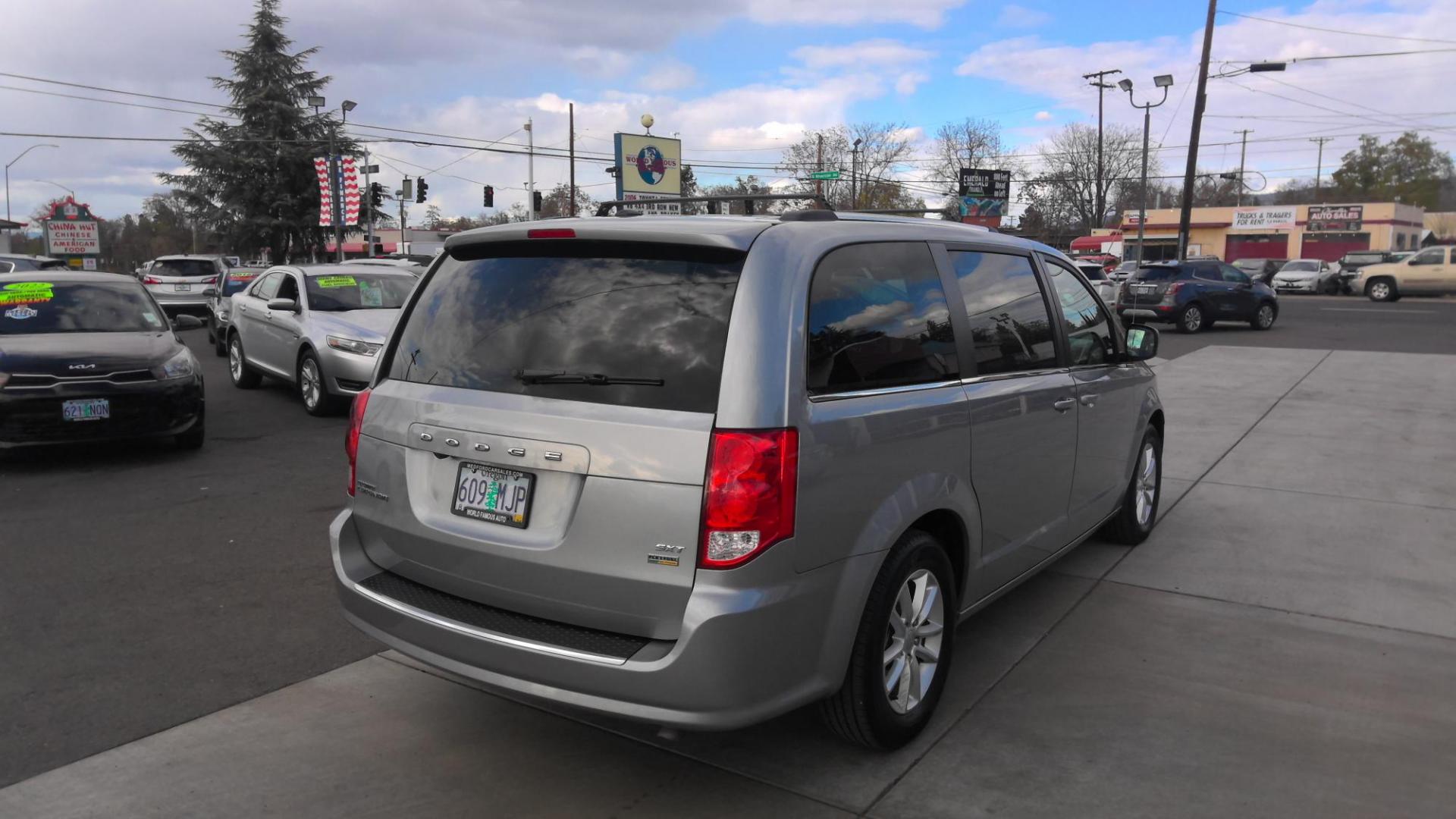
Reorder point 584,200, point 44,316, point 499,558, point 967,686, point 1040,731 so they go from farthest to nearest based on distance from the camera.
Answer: point 584,200
point 44,316
point 967,686
point 1040,731
point 499,558

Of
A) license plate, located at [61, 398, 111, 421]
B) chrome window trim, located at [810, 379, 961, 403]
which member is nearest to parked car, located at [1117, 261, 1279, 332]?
license plate, located at [61, 398, 111, 421]

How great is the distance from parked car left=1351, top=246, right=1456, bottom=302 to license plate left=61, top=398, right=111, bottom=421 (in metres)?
39.7

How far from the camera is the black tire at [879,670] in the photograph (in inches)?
125

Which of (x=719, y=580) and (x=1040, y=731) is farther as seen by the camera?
(x=1040, y=731)

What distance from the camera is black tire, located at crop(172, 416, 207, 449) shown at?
8555 millimetres

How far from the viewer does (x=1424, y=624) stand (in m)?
4.73

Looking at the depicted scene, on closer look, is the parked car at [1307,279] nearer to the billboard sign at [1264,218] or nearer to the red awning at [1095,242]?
the billboard sign at [1264,218]

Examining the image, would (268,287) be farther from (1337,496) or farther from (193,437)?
(1337,496)

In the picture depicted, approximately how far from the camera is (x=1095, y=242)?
73250mm

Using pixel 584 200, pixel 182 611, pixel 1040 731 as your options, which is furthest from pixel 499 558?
pixel 584 200

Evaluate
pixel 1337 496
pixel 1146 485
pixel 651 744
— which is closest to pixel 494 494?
pixel 651 744

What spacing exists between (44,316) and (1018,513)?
27.2ft

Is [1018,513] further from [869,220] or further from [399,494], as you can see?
[399,494]

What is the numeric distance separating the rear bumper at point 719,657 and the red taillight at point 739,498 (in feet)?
0.16
